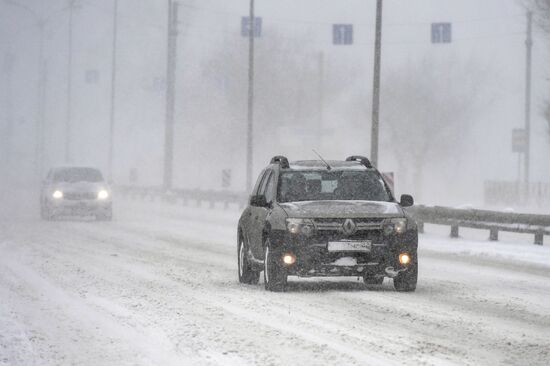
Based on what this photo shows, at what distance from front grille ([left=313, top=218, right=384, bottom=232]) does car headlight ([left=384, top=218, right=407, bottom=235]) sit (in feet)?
0.29

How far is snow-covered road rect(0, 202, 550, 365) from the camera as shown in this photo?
933 centimetres

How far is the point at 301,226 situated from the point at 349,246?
59cm

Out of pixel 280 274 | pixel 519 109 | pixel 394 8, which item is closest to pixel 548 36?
pixel 280 274

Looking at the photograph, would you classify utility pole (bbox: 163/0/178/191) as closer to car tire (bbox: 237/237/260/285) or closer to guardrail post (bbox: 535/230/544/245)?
guardrail post (bbox: 535/230/544/245)

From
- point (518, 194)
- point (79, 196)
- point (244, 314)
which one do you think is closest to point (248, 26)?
point (518, 194)

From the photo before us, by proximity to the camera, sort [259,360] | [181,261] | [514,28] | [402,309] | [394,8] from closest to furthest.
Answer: [259,360] → [402,309] → [181,261] → [514,28] → [394,8]

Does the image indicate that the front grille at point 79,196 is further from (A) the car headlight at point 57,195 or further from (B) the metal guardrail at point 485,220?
(B) the metal guardrail at point 485,220

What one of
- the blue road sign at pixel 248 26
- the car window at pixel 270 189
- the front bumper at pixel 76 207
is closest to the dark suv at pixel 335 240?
the car window at pixel 270 189

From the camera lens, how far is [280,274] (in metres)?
14.3

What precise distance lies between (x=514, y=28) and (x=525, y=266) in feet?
375

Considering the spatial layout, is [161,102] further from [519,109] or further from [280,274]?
[280,274]

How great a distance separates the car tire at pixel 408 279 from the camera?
47.4 ft

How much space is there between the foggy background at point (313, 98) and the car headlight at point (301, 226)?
119 feet

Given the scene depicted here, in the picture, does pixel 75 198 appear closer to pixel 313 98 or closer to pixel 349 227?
pixel 349 227
